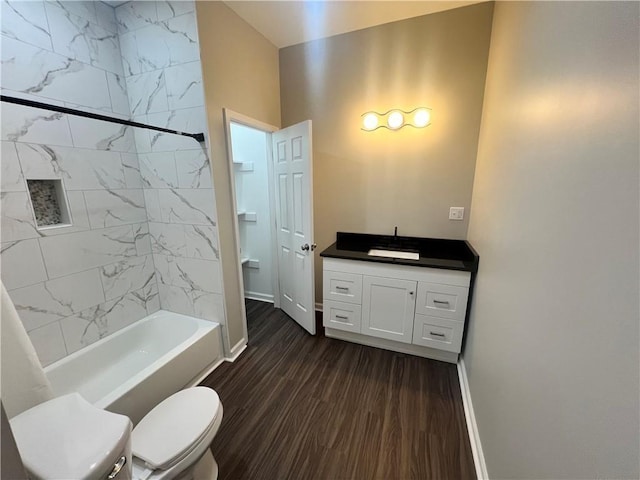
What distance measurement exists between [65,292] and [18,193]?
26.1 inches

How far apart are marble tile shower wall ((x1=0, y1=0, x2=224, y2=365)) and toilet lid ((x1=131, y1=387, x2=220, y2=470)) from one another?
87 centimetres

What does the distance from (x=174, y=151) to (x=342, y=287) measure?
1.74 m

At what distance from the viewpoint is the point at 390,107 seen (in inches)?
87.8

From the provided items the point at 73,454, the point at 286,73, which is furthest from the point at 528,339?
the point at 286,73

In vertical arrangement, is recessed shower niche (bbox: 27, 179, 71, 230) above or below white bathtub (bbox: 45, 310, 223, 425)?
above

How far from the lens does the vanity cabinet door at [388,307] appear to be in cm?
205

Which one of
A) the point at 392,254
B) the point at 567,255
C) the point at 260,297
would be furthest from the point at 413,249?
the point at 260,297

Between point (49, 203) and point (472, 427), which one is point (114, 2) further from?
point (472, 427)

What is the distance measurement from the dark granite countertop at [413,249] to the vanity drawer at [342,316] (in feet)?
1.52

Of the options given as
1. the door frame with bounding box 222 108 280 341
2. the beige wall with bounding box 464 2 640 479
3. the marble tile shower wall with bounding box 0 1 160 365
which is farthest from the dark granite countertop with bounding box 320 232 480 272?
the marble tile shower wall with bounding box 0 1 160 365

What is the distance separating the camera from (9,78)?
1381mm

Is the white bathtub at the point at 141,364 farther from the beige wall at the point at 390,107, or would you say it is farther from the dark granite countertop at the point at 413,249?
the beige wall at the point at 390,107

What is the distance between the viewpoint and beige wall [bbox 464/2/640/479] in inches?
20.8

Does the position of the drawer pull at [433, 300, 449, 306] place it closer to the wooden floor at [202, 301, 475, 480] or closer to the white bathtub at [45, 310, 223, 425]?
the wooden floor at [202, 301, 475, 480]
